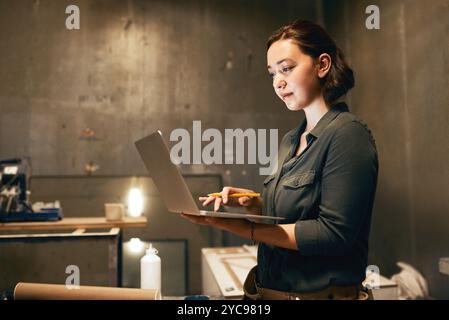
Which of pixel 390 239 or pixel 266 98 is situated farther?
pixel 266 98

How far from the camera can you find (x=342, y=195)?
3.12ft

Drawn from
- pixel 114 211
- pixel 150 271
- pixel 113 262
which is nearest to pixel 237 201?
pixel 150 271

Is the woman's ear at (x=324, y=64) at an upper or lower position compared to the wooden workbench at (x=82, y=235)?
upper

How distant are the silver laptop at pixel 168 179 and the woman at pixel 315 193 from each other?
0.08 metres

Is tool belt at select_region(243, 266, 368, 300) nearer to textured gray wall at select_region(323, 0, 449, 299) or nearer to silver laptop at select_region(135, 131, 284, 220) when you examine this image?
silver laptop at select_region(135, 131, 284, 220)

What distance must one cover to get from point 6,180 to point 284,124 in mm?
2901

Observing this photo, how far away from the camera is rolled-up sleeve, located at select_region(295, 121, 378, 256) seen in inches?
37.5

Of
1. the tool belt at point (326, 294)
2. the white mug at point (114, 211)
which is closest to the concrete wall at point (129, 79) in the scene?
the white mug at point (114, 211)

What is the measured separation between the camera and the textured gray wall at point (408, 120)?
2.64m

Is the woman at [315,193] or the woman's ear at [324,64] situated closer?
the woman at [315,193]

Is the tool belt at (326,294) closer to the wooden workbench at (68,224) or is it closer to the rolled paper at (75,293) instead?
the rolled paper at (75,293)
